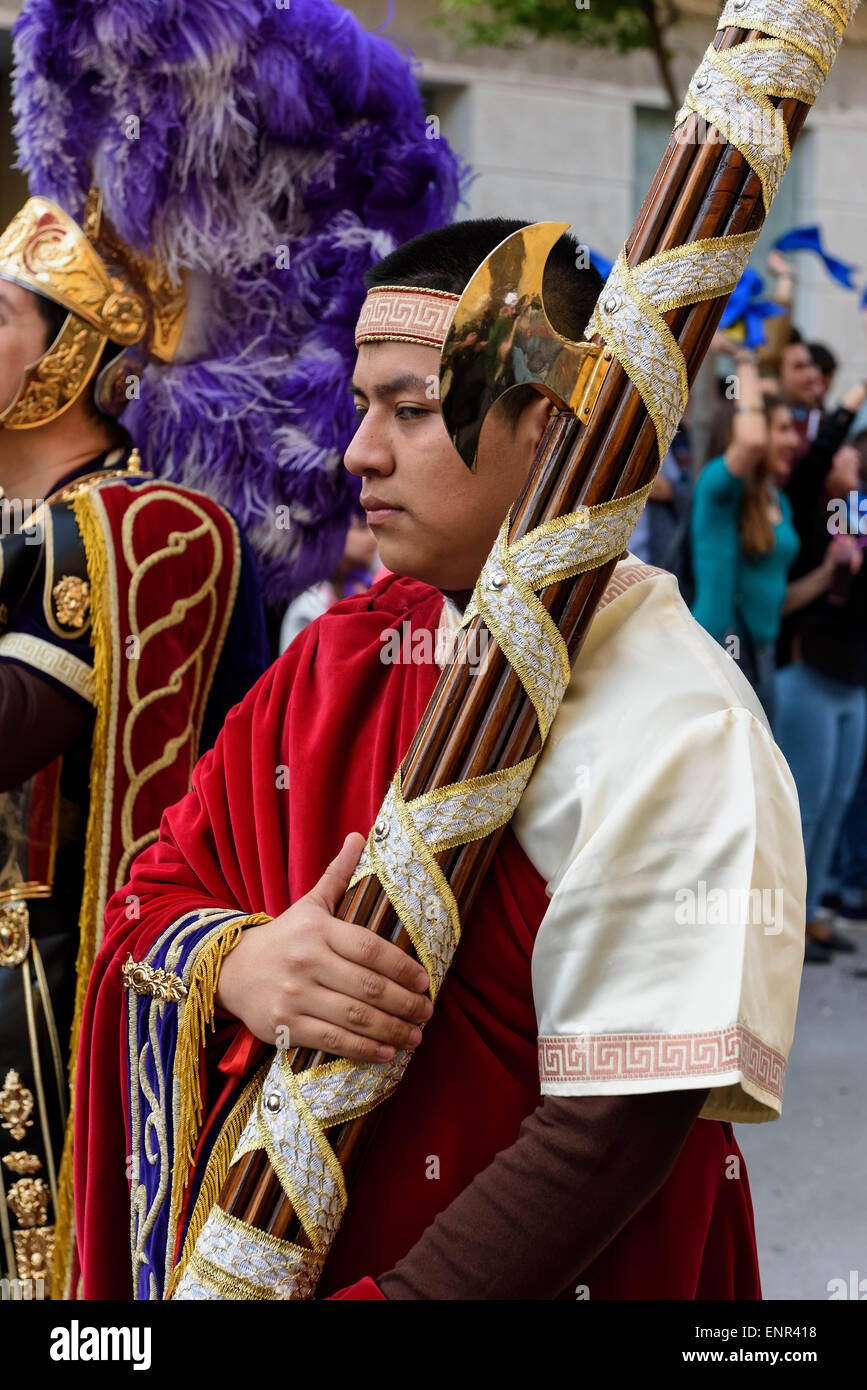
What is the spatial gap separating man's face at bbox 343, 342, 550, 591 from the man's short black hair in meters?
0.09

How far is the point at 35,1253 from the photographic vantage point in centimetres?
238

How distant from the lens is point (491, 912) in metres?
1.46

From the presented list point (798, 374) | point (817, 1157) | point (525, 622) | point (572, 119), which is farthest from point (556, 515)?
point (572, 119)

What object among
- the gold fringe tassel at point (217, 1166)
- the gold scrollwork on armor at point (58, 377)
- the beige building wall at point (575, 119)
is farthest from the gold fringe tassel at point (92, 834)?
the beige building wall at point (575, 119)

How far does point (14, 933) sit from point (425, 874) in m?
1.21

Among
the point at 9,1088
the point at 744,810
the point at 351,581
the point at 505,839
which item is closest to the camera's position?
the point at 744,810

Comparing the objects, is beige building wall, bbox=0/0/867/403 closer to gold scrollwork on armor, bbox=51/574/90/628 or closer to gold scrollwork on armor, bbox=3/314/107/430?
gold scrollwork on armor, bbox=3/314/107/430

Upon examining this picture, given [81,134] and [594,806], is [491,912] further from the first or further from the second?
[81,134]

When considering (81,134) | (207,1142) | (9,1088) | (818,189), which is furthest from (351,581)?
(818,189)

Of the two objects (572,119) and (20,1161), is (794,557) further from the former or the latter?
(572,119)

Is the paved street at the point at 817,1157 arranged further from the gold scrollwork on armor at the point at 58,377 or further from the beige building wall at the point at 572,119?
the beige building wall at the point at 572,119

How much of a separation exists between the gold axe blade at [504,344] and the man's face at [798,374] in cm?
492

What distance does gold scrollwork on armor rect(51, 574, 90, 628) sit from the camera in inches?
92.4

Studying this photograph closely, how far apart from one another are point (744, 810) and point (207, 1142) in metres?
0.64
